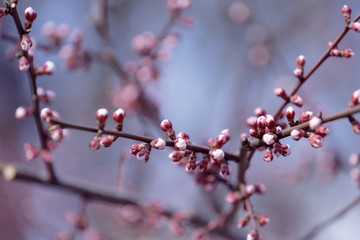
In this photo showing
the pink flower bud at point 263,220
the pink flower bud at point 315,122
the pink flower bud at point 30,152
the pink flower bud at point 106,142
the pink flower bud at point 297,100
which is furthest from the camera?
the pink flower bud at point 30,152

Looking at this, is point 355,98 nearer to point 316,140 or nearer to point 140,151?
point 316,140

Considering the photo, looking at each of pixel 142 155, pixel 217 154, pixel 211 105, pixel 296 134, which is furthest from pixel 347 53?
pixel 211 105

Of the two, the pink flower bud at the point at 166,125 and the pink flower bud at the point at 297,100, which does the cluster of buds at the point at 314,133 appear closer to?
the pink flower bud at the point at 297,100

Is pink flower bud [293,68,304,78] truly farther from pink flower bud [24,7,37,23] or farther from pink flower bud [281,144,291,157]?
pink flower bud [24,7,37,23]

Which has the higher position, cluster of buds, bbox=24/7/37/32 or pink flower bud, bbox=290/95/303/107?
cluster of buds, bbox=24/7/37/32

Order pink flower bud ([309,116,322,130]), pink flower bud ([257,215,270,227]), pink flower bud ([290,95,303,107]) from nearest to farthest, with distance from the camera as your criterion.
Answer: pink flower bud ([309,116,322,130])
pink flower bud ([290,95,303,107])
pink flower bud ([257,215,270,227])

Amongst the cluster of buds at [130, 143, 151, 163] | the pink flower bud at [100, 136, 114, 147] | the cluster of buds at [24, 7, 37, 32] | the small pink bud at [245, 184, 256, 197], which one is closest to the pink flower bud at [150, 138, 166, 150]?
the cluster of buds at [130, 143, 151, 163]

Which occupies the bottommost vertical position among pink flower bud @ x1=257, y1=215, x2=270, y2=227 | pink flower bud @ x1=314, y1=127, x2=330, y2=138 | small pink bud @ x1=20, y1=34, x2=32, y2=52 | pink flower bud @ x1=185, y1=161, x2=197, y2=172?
pink flower bud @ x1=257, y1=215, x2=270, y2=227

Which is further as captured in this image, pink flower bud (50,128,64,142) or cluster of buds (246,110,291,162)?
pink flower bud (50,128,64,142)

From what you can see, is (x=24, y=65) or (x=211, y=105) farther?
(x=211, y=105)

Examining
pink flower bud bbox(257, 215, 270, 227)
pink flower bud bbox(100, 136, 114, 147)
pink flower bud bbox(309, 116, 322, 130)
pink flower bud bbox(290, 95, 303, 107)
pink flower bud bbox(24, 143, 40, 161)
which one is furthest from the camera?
pink flower bud bbox(24, 143, 40, 161)

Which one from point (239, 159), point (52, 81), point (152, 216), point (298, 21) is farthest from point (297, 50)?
point (52, 81)

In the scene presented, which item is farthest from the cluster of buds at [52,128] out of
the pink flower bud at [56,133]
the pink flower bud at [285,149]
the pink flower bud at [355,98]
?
the pink flower bud at [355,98]

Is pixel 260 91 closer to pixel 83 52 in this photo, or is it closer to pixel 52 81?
pixel 83 52
